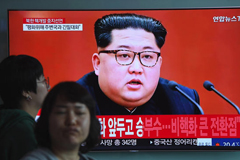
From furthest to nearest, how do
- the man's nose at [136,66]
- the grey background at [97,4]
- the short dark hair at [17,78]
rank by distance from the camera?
the grey background at [97,4] < the man's nose at [136,66] < the short dark hair at [17,78]

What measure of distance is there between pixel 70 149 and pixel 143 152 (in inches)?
86.6

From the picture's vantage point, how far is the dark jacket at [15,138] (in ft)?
3.81

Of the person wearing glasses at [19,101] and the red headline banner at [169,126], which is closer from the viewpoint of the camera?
the person wearing glasses at [19,101]

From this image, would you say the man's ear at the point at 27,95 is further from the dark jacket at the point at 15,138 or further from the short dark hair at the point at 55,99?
the short dark hair at the point at 55,99

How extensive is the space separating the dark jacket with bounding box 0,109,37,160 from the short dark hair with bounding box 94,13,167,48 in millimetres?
1943

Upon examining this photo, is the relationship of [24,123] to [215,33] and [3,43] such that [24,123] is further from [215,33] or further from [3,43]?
[215,33]

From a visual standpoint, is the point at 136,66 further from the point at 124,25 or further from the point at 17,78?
the point at 17,78

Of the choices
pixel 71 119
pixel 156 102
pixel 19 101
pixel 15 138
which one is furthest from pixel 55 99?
pixel 156 102

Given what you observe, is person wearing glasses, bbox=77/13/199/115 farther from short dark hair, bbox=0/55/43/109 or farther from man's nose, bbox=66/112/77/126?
man's nose, bbox=66/112/77/126

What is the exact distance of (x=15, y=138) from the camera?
1167mm

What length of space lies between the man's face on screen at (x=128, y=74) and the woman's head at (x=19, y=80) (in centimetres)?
171

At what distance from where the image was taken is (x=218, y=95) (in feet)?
10.2

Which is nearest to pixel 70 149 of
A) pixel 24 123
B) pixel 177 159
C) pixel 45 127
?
pixel 45 127

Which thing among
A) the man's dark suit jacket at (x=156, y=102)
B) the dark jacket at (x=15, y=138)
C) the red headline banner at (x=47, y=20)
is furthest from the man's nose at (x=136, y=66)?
the dark jacket at (x=15, y=138)
